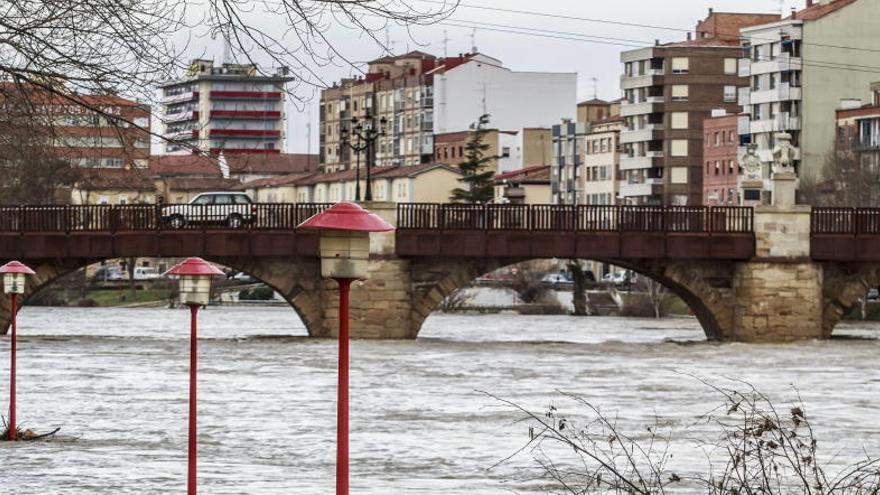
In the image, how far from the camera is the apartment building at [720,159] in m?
135

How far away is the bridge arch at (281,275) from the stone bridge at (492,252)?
39 mm

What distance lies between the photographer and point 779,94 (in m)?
128

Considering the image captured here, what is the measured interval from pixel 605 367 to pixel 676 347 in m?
9.86

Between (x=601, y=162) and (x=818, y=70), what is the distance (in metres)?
32.5

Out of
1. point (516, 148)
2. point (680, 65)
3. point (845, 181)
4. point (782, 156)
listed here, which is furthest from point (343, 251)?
point (516, 148)

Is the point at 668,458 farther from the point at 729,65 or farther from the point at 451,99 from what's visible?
the point at 451,99

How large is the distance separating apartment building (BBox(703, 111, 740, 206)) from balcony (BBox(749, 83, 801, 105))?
4.62 meters

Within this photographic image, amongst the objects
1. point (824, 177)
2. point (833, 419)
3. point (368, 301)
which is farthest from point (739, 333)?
point (824, 177)

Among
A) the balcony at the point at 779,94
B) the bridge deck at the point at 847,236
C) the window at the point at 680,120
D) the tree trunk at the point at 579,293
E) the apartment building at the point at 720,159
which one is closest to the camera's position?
the bridge deck at the point at 847,236

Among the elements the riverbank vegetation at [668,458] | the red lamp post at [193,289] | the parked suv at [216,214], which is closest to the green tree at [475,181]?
the parked suv at [216,214]

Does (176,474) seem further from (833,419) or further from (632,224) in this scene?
(632,224)

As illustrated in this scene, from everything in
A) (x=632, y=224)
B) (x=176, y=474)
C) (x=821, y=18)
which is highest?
(x=821, y=18)

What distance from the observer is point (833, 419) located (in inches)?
Answer: 1570

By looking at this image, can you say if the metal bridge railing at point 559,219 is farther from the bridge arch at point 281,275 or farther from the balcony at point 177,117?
the balcony at point 177,117
